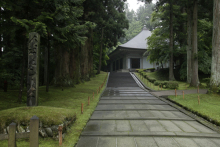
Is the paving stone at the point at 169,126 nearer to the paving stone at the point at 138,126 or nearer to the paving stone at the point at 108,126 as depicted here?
the paving stone at the point at 138,126

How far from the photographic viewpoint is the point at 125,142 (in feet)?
13.4

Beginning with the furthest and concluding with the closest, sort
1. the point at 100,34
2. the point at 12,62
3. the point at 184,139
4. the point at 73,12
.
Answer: the point at 100,34 < the point at 12,62 < the point at 73,12 < the point at 184,139

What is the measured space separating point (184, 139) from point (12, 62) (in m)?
15.2

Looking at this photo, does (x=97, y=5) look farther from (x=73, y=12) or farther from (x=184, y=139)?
(x=184, y=139)

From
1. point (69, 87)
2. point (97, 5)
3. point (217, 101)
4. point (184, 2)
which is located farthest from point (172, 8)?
point (69, 87)

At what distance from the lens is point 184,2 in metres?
15.0

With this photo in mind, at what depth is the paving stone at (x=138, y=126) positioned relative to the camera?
16.4 feet

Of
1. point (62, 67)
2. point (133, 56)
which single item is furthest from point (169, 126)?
point (133, 56)

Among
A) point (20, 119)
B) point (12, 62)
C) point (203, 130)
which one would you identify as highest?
point (12, 62)

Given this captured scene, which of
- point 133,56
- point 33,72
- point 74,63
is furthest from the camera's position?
point 133,56

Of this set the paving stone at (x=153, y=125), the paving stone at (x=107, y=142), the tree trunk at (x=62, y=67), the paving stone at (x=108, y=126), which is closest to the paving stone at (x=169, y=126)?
the paving stone at (x=153, y=125)

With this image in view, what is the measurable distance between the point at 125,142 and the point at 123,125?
1.29 m

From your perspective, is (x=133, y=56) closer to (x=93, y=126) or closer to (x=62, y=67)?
(x=62, y=67)

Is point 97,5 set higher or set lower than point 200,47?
higher
